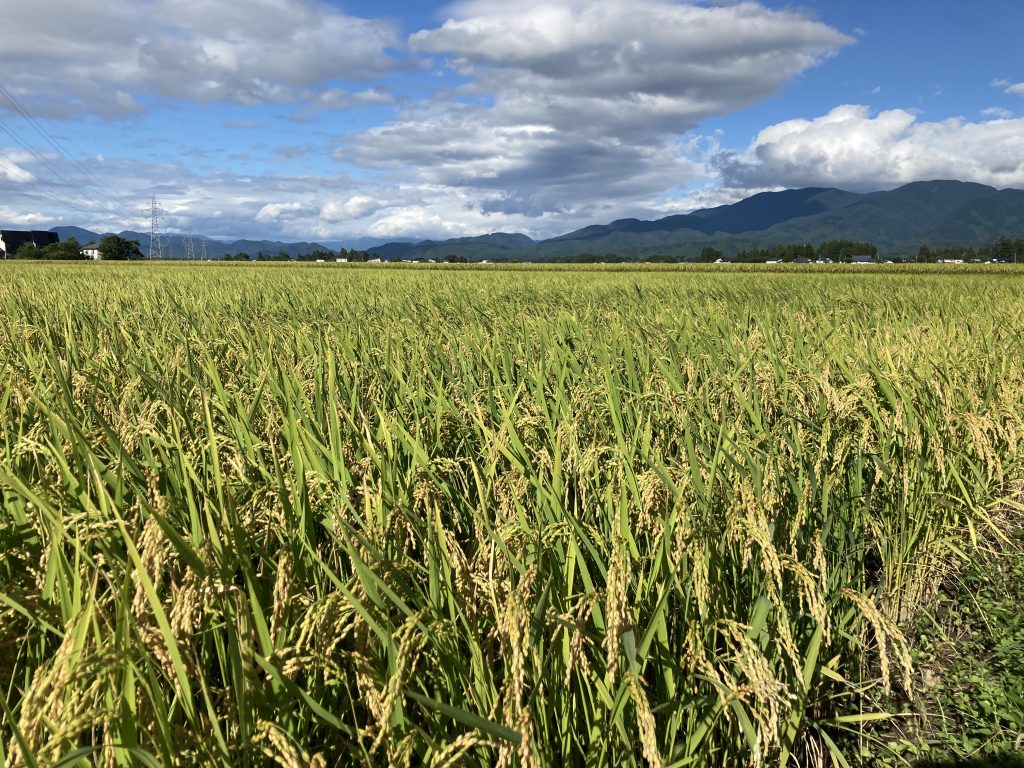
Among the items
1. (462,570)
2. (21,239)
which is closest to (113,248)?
(21,239)

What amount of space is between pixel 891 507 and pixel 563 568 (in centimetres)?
190

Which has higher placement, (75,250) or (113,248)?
(113,248)

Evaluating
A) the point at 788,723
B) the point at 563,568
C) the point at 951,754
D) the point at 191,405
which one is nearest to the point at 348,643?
the point at 563,568

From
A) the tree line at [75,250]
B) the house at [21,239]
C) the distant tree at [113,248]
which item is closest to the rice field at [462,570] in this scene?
the tree line at [75,250]

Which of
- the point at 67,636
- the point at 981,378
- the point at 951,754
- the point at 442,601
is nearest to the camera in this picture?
the point at 67,636

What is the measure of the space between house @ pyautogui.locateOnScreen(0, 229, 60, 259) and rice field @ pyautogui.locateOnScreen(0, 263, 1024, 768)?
133 meters

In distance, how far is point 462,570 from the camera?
138 centimetres

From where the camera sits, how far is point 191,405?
2770 millimetres

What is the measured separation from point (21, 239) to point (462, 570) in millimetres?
145154

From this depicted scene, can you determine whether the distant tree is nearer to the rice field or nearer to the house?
the house

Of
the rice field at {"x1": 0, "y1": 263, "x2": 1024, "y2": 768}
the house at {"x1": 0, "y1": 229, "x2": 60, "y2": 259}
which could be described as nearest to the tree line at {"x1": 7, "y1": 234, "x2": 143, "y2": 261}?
the house at {"x1": 0, "y1": 229, "x2": 60, "y2": 259}

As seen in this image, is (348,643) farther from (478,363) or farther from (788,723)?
(478,363)

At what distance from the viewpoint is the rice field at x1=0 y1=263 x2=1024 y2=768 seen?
1.12 metres

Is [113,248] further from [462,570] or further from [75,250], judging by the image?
[462,570]
